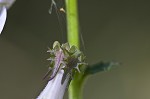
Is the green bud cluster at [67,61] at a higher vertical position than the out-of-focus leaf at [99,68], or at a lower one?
higher

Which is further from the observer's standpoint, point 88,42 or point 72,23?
point 88,42

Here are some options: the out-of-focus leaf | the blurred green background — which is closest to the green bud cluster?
the out-of-focus leaf

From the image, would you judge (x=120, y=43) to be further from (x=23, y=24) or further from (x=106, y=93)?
(x=23, y=24)

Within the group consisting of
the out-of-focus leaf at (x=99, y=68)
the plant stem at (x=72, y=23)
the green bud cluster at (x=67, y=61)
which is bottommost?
the out-of-focus leaf at (x=99, y=68)

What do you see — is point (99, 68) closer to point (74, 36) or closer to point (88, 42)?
point (74, 36)

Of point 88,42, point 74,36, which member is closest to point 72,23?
point 74,36

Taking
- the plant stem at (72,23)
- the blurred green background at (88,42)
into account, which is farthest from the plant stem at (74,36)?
the blurred green background at (88,42)

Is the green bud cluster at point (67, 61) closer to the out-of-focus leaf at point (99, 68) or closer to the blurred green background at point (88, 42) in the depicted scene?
the out-of-focus leaf at point (99, 68)

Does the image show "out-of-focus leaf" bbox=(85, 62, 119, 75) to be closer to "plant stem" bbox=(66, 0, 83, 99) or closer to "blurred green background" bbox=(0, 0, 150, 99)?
"plant stem" bbox=(66, 0, 83, 99)
